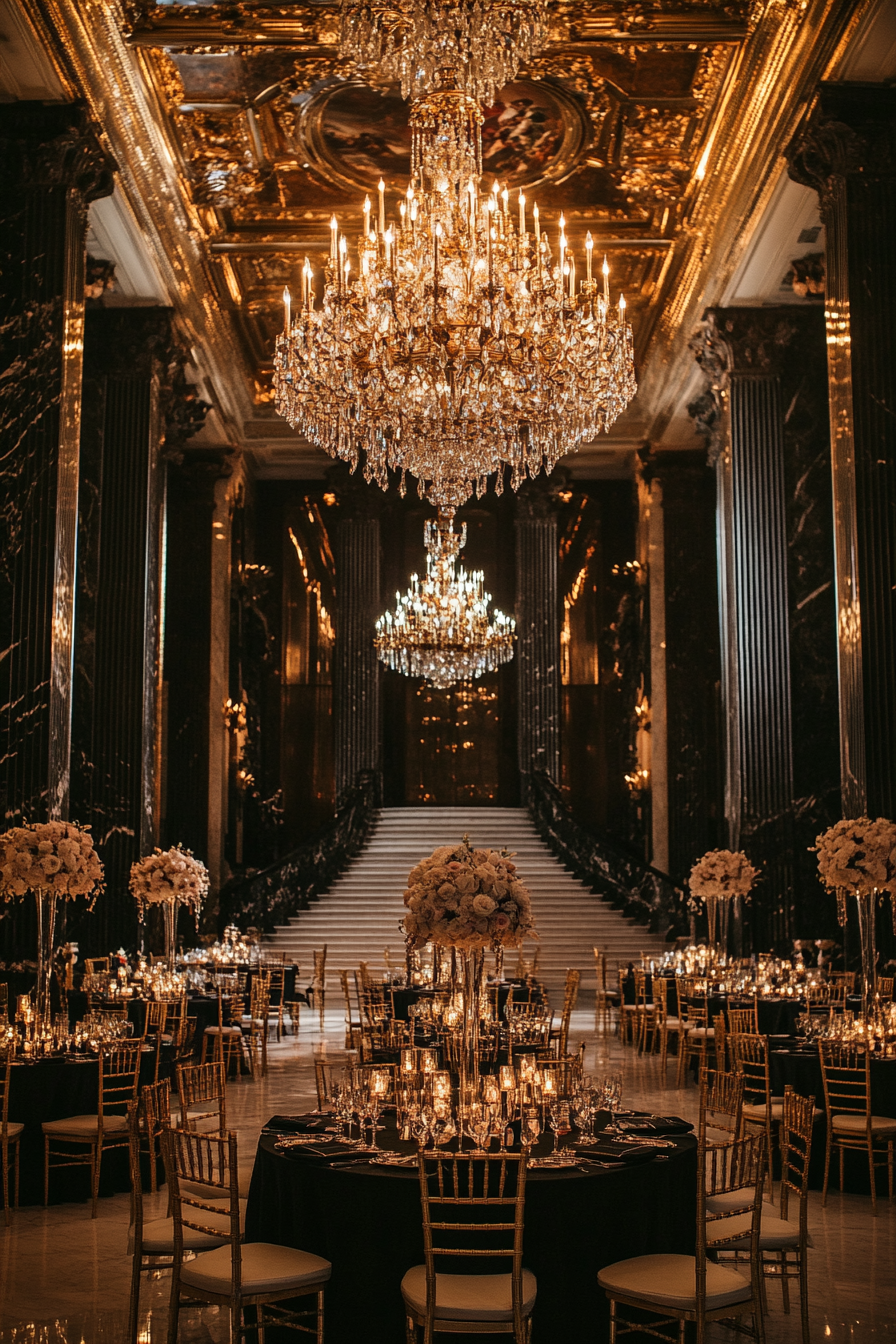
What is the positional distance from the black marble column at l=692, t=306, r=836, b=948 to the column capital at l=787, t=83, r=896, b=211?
3978 mm

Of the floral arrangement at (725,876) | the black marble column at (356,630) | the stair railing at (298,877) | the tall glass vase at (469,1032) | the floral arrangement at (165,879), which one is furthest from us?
the black marble column at (356,630)

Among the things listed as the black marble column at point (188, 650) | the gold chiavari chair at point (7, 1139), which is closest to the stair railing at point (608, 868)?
the black marble column at point (188, 650)

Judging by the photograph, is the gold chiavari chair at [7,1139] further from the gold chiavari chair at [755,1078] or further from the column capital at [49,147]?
the column capital at [49,147]

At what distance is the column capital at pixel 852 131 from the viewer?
10.5 m

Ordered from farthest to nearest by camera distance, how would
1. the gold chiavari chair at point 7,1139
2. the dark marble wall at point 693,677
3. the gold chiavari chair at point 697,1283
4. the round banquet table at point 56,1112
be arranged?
the dark marble wall at point 693,677, the round banquet table at point 56,1112, the gold chiavari chair at point 7,1139, the gold chiavari chair at point 697,1283

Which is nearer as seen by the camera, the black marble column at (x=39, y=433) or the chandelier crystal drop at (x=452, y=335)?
the chandelier crystal drop at (x=452, y=335)

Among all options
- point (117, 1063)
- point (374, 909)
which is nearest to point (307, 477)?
point (374, 909)

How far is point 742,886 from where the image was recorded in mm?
12695

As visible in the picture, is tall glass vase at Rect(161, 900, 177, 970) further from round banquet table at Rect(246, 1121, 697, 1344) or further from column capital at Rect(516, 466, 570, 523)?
column capital at Rect(516, 466, 570, 523)

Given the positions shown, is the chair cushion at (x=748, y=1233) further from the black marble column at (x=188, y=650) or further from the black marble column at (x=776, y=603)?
the black marble column at (x=188, y=650)

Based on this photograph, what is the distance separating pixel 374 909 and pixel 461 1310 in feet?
47.6

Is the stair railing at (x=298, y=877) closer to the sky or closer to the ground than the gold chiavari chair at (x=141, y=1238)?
closer to the sky

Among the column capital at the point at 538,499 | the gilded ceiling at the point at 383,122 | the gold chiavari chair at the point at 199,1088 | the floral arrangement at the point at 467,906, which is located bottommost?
the gold chiavari chair at the point at 199,1088

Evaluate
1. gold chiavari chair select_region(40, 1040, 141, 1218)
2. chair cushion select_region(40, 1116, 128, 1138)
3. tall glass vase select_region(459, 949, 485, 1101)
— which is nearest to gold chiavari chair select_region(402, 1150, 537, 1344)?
tall glass vase select_region(459, 949, 485, 1101)
